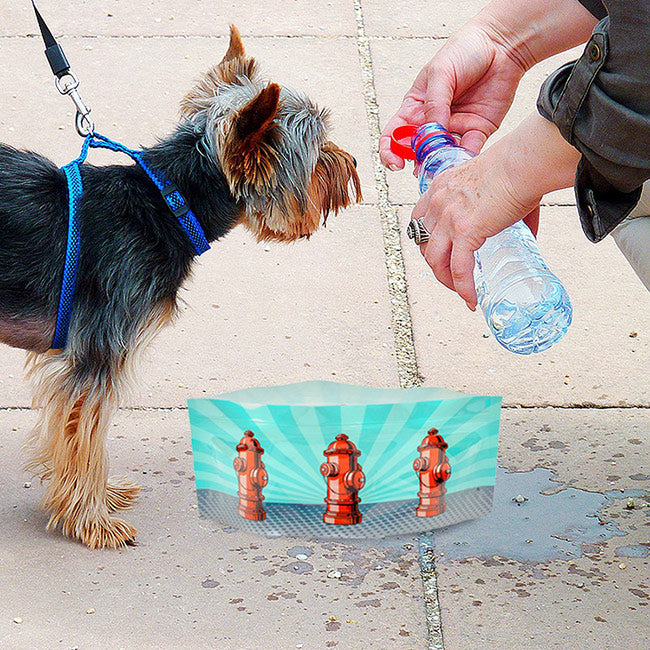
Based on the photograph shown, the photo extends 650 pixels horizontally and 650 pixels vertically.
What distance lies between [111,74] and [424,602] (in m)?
4.07

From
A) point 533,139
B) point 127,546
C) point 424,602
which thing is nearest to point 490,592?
point 424,602

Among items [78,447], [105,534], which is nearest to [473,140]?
[78,447]

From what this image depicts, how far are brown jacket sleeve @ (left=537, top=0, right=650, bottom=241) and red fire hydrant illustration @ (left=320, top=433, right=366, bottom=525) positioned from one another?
1170 mm

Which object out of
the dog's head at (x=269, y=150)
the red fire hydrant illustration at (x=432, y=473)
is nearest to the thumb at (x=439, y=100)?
the dog's head at (x=269, y=150)

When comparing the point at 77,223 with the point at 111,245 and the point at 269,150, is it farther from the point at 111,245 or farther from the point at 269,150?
the point at 269,150

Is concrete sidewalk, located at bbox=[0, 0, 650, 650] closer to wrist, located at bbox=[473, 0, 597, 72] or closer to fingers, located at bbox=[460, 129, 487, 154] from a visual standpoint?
fingers, located at bbox=[460, 129, 487, 154]

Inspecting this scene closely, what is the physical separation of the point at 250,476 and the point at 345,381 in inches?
32.6

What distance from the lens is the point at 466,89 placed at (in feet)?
9.73

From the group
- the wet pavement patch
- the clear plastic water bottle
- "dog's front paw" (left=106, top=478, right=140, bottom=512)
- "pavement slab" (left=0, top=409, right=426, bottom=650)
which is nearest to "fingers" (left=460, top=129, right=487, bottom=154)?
the clear plastic water bottle

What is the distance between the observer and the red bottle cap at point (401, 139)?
2.88m

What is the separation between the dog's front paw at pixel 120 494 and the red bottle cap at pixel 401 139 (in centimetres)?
141

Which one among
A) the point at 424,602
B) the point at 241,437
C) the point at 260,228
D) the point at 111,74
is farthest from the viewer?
the point at 111,74

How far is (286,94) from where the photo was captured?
311 centimetres

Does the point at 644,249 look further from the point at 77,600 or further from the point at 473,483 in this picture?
the point at 77,600
